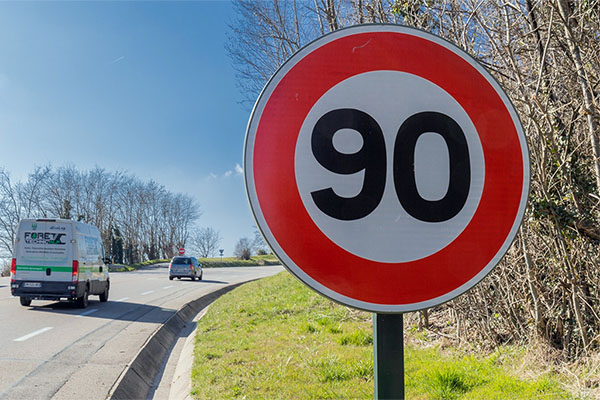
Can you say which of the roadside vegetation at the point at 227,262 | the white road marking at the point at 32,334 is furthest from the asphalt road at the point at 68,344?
the roadside vegetation at the point at 227,262

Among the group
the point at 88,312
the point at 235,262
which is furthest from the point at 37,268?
the point at 235,262

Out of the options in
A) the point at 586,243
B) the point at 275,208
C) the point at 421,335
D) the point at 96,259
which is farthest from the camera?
the point at 96,259

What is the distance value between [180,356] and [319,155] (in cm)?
771

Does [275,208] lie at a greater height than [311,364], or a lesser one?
greater

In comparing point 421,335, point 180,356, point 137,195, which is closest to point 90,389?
point 180,356

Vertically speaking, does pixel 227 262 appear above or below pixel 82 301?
below

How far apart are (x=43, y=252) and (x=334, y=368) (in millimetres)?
11445

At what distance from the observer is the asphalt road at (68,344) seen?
5.87 m

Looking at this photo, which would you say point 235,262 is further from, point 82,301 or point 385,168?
point 385,168

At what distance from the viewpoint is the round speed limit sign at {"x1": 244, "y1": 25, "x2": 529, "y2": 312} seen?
1293 millimetres

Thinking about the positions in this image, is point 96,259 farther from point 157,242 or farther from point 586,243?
point 157,242

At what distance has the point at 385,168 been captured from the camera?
133 cm

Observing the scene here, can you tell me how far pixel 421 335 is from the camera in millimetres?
6270

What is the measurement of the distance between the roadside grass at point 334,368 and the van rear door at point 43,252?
7.54 m
